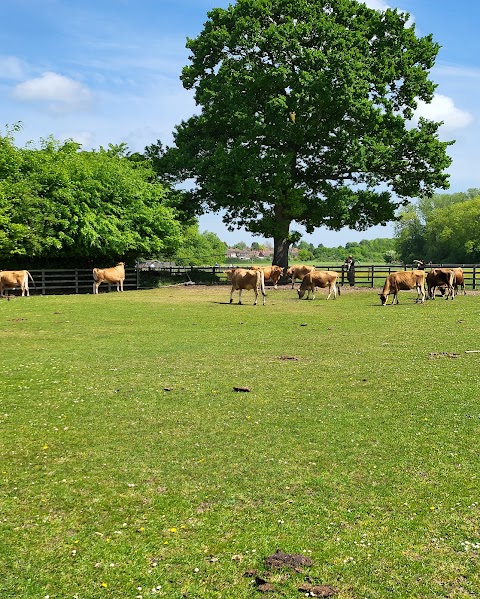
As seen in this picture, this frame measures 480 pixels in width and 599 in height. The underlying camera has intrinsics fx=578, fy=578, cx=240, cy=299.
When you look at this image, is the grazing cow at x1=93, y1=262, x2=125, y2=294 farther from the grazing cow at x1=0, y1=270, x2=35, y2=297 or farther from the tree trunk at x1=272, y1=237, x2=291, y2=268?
the tree trunk at x1=272, y1=237, x2=291, y2=268

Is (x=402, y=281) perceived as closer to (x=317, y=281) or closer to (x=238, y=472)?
(x=317, y=281)

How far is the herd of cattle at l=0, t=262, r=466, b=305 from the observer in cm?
2512

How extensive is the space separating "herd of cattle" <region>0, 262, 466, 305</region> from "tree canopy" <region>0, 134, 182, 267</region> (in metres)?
2.06

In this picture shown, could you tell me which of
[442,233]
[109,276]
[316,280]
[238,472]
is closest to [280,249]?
[316,280]

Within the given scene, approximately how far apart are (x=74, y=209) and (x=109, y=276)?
4.34 meters

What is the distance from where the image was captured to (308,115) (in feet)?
121

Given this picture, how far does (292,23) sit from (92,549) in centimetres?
3698

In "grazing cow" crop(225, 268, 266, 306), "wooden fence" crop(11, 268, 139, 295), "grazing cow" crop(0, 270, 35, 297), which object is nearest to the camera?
"grazing cow" crop(225, 268, 266, 306)

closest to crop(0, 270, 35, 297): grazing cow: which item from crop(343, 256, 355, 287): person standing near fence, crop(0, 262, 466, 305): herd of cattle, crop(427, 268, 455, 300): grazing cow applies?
crop(0, 262, 466, 305): herd of cattle

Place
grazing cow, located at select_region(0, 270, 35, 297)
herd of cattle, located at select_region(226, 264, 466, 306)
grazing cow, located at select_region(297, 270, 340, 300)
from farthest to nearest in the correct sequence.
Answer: grazing cow, located at select_region(0, 270, 35, 297), grazing cow, located at select_region(297, 270, 340, 300), herd of cattle, located at select_region(226, 264, 466, 306)

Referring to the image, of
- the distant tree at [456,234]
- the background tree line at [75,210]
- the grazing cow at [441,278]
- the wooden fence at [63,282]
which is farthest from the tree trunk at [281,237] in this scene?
the distant tree at [456,234]

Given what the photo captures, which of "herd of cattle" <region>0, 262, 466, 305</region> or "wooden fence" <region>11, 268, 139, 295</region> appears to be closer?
"herd of cattle" <region>0, 262, 466, 305</region>

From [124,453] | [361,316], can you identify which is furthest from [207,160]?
[124,453]

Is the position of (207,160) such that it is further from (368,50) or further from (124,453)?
(124,453)
